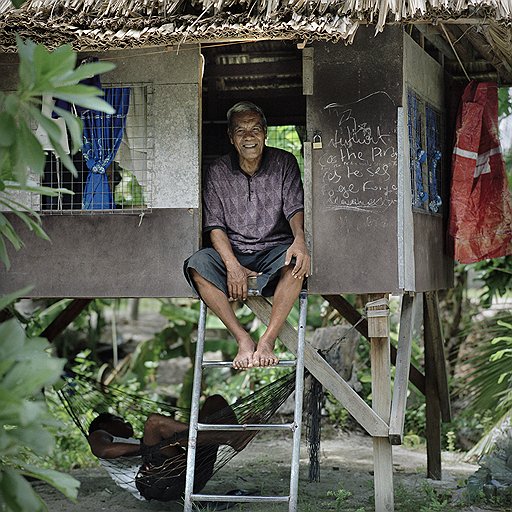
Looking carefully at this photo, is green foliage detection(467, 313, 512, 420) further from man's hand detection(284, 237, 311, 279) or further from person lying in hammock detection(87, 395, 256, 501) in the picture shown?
man's hand detection(284, 237, 311, 279)

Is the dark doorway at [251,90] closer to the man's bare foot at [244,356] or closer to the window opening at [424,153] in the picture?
the window opening at [424,153]

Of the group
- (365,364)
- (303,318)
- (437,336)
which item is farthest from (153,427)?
(365,364)

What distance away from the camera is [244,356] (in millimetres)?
5043

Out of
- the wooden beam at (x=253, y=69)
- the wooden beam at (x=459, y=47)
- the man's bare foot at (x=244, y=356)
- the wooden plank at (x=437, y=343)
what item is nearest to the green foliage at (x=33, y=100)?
the man's bare foot at (x=244, y=356)

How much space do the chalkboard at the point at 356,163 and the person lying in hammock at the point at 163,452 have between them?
40.4 inches

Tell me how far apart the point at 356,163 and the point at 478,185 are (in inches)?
62.2

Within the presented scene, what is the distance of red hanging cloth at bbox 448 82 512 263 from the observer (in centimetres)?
635

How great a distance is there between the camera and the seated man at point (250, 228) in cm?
518

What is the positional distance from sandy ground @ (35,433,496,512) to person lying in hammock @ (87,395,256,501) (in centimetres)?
30

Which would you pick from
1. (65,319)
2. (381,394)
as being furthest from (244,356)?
(65,319)

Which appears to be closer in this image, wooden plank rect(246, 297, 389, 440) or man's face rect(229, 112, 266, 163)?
wooden plank rect(246, 297, 389, 440)

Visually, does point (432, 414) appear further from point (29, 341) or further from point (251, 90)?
point (29, 341)

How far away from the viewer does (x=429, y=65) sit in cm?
611

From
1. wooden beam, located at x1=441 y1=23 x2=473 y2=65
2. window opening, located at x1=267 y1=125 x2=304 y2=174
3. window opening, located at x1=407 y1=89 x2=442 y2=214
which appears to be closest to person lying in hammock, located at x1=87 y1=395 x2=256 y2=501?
window opening, located at x1=407 y1=89 x2=442 y2=214
